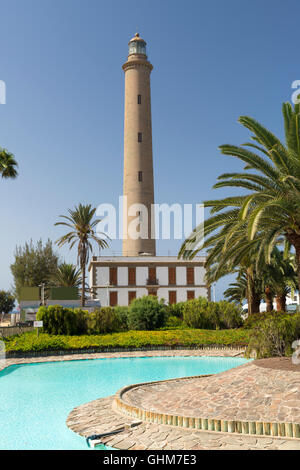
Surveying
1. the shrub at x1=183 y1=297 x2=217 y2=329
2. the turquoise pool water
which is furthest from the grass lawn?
the shrub at x1=183 y1=297 x2=217 y2=329

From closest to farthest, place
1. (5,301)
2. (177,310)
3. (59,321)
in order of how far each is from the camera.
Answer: (59,321) < (177,310) < (5,301)

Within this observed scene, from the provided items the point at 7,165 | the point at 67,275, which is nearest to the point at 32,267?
the point at 67,275

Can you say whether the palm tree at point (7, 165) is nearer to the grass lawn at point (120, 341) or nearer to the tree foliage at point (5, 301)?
the grass lawn at point (120, 341)

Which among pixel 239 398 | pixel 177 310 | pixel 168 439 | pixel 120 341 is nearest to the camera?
pixel 168 439

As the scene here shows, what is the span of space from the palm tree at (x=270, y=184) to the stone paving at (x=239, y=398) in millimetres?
3671

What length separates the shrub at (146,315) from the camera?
2694 centimetres

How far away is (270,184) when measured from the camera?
1212 cm

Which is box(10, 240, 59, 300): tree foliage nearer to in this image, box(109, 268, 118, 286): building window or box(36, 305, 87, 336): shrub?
box(109, 268, 118, 286): building window

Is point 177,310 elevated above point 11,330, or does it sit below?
above

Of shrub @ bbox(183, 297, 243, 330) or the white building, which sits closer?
shrub @ bbox(183, 297, 243, 330)

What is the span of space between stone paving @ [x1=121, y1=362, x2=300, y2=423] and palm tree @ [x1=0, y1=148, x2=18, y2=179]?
19.3m

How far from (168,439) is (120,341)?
583 inches

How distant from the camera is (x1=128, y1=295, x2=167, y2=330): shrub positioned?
2694cm

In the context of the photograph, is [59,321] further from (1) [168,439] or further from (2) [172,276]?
(2) [172,276]
